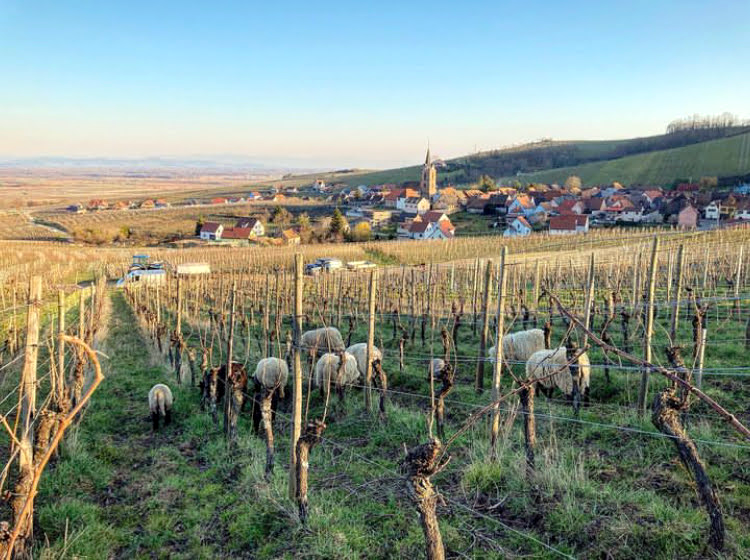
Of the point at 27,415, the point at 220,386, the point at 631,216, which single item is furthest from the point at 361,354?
the point at 631,216

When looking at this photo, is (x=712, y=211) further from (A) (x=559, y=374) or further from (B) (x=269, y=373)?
(B) (x=269, y=373)

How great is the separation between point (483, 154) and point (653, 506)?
A: 142876mm

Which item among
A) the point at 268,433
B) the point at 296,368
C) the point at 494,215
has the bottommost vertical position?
the point at 268,433

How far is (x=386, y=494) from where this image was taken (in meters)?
6.20

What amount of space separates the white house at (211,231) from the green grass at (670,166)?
71.7 meters

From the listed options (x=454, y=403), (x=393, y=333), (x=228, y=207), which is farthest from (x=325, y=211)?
(x=454, y=403)

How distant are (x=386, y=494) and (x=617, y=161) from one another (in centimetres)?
11266

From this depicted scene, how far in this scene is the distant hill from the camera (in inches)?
3332

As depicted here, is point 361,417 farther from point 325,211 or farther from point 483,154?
point 483,154

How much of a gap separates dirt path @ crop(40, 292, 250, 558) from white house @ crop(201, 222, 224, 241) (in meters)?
46.9

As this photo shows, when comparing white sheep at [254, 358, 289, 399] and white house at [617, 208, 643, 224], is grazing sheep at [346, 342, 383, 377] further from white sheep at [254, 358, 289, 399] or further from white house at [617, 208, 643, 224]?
white house at [617, 208, 643, 224]

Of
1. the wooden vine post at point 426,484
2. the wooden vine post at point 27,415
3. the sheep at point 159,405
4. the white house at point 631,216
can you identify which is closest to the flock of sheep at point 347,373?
the sheep at point 159,405

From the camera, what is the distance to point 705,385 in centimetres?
888

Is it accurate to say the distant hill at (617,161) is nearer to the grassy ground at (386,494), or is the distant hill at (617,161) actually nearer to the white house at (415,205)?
the white house at (415,205)
